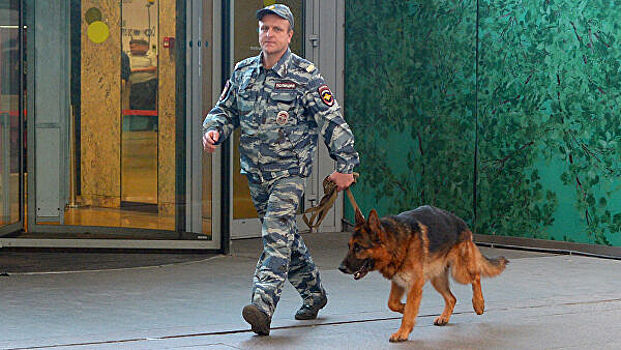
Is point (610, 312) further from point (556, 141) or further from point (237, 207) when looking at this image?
point (237, 207)

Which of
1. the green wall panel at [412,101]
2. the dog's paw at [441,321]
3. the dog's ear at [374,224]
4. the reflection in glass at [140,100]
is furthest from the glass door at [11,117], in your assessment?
the dog's ear at [374,224]

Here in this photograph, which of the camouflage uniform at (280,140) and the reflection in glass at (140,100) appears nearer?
the camouflage uniform at (280,140)

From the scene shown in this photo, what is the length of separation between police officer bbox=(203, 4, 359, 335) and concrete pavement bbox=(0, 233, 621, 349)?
45 cm

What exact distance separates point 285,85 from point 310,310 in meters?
1.31

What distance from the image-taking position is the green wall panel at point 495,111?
842cm

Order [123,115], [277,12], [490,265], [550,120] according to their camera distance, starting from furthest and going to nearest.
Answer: [123,115]
[550,120]
[490,265]
[277,12]

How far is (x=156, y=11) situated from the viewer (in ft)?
28.6

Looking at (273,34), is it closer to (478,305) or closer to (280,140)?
(280,140)

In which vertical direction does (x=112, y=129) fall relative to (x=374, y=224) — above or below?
above

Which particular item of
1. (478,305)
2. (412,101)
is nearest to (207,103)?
(412,101)

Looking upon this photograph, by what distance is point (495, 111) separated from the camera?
30.5ft

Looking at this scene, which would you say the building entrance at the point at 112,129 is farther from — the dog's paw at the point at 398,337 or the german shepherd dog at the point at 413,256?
the dog's paw at the point at 398,337

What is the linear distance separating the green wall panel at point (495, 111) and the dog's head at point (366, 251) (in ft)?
13.2

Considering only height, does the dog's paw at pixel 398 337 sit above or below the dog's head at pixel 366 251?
below
